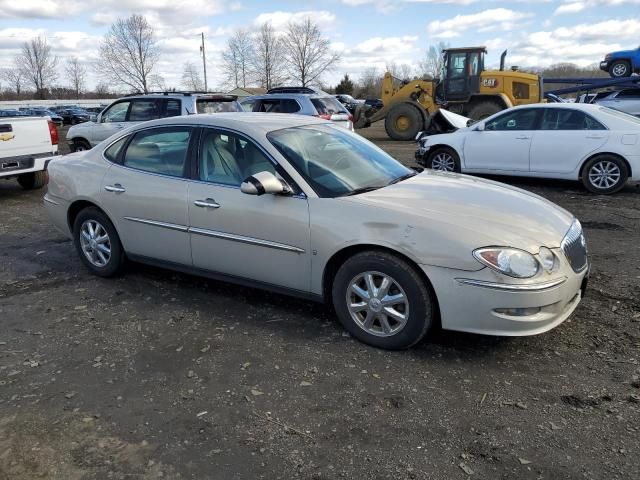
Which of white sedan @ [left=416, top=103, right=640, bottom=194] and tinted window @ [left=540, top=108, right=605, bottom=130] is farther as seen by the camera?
tinted window @ [left=540, top=108, right=605, bottom=130]

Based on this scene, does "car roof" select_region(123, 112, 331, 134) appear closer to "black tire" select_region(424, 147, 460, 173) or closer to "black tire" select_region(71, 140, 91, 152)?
"black tire" select_region(424, 147, 460, 173)

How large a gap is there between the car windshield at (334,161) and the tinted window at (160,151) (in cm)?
86

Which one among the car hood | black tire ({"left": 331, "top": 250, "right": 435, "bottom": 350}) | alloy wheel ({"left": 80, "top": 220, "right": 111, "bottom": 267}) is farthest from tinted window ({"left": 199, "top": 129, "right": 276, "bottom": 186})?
alloy wheel ({"left": 80, "top": 220, "right": 111, "bottom": 267})

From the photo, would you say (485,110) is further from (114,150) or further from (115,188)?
(115,188)

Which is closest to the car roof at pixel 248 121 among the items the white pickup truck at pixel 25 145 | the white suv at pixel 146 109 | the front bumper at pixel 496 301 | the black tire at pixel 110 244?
the black tire at pixel 110 244

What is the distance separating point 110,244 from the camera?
16.6 ft

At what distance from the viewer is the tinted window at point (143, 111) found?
11.1 m

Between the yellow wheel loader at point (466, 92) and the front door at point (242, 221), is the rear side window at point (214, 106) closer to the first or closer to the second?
the front door at point (242, 221)

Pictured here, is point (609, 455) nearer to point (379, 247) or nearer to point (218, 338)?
point (379, 247)

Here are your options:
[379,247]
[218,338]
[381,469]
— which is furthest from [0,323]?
[381,469]

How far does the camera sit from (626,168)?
853 cm

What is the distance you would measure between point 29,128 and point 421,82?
1451 cm

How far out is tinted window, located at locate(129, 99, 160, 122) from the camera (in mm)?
11094

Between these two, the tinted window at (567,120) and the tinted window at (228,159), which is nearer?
the tinted window at (228,159)
